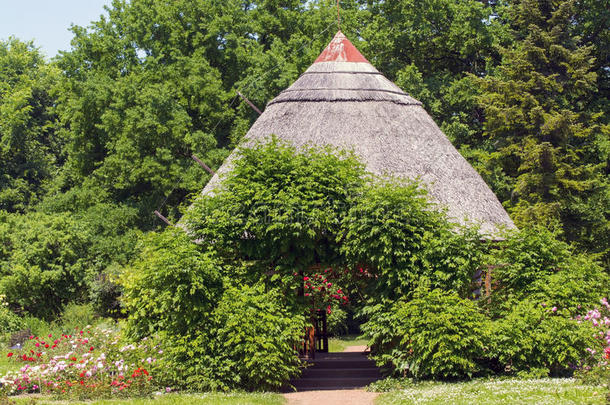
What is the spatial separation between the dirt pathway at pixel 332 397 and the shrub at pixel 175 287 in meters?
2.35

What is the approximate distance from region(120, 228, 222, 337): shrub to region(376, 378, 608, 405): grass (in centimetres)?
398

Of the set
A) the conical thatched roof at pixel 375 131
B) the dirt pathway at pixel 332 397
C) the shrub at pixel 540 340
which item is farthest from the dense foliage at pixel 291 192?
the conical thatched roof at pixel 375 131

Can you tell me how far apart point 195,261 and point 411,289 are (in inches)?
173

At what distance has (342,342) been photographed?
24375 millimetres

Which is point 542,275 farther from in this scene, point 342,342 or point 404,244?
point 342,342

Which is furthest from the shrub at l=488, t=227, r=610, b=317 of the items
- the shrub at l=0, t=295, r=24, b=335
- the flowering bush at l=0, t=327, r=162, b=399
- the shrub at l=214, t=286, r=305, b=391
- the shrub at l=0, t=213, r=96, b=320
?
the shrub at l=0, t=213, r=96, b=320

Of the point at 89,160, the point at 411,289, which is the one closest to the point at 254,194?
the point at 411,289

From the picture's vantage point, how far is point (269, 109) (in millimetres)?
20375

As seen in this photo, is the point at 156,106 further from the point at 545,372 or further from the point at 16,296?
the point at 545,372

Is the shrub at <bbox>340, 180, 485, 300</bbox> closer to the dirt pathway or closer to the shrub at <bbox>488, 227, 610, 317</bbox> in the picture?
the shrub at <bbox>488, 227, 610, 317</bbox>

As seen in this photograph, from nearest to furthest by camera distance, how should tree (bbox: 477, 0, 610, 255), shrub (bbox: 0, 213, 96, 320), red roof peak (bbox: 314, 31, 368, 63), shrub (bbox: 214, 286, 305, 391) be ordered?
shrub (bbox: 214, 286, 305, 391)
red roof peak (bbox: 314, 31, 368, 63)
tree (bbox: 477, 0, 610, 255)
shrub (bbox: 0, 213, 96, 320)

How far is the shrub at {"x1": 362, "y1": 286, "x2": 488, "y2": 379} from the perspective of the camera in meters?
13.9

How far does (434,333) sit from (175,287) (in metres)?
5.12

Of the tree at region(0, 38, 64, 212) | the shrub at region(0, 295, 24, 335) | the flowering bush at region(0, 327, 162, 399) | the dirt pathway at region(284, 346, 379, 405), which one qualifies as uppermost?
the tree at region(0, 38, 64, 212)
